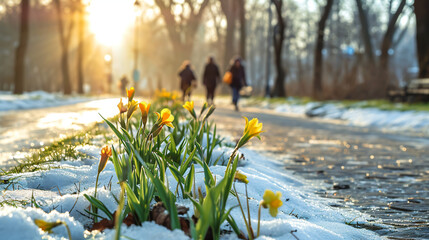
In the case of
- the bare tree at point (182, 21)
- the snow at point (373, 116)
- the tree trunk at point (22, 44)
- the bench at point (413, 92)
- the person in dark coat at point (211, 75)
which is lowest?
the snow at point (373, 116)

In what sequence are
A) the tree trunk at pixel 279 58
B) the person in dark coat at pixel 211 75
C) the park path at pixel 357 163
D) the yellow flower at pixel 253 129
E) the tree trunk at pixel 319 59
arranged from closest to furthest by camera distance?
the yellow flower at pixel 253 129 < the park path at pixel 357 163 < the person in dark coat at pixel 211 75 < the tree trunk at pixel 319 59 < the tree trunk at pixel 279 58

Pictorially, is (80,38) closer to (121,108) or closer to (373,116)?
(373,116)

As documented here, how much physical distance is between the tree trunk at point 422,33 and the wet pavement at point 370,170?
338 inches

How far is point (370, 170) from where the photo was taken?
18.9ft

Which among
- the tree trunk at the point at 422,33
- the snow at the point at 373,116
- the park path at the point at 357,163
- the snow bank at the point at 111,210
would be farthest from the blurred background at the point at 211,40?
the snow bank at the point at 111,210

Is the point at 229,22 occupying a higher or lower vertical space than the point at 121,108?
higher

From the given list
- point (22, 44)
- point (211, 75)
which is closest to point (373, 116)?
point (211, 75)

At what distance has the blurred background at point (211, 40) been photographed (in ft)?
80.2

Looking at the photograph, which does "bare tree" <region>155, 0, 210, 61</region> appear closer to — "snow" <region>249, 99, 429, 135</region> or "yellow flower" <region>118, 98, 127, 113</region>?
"snow" <region>249, 99, 429, 135</region>

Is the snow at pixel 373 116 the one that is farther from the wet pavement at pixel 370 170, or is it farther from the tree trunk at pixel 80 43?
the tree trunk at pixel 80 43

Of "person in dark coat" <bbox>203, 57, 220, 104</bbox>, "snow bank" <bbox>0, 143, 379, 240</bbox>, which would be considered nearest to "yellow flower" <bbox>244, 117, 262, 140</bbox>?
"snow bank" <bbox>0, 143, 379, 240</bbox>

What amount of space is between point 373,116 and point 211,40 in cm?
5273

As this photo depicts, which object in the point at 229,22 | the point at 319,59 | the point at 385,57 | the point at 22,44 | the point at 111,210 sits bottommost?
the point at 111,210

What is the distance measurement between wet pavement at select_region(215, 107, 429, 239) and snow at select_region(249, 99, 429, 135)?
1.87m
